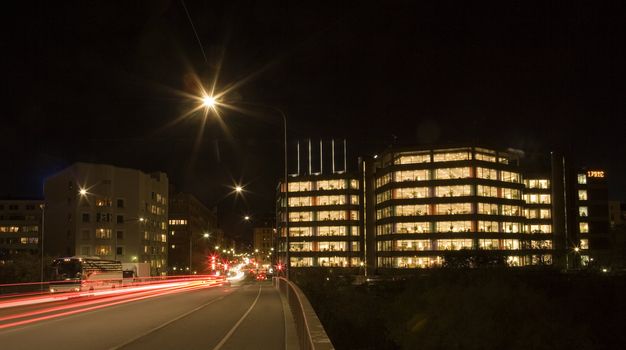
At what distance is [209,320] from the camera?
79.0 feet

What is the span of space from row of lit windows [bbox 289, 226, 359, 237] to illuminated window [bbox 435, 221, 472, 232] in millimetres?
23979

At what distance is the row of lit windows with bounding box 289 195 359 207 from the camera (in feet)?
436

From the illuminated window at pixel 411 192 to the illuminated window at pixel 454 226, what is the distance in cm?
580

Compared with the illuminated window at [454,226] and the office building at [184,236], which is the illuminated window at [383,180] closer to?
the illuminated window at [454,226]

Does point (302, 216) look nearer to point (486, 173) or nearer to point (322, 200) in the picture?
point (322, 200)

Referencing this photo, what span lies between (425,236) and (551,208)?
119 feet

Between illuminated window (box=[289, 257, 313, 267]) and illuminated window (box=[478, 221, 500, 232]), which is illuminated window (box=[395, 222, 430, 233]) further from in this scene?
illuminated window (box=[289, 257, 313, 267])

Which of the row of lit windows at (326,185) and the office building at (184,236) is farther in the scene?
the office building at (184,236)

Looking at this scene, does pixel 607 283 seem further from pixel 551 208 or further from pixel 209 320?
pixel 209 320

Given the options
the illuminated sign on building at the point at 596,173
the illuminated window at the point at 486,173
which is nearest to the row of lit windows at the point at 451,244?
the illuminated window at the point at 486,173

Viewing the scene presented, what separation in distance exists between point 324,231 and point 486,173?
35.8m

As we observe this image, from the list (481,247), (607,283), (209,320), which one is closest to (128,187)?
(481,247)

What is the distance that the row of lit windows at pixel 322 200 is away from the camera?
132875mm

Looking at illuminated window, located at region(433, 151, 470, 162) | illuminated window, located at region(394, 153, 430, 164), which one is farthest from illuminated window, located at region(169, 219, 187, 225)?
illuminated window, located at region(433, 151, 470, 162)
